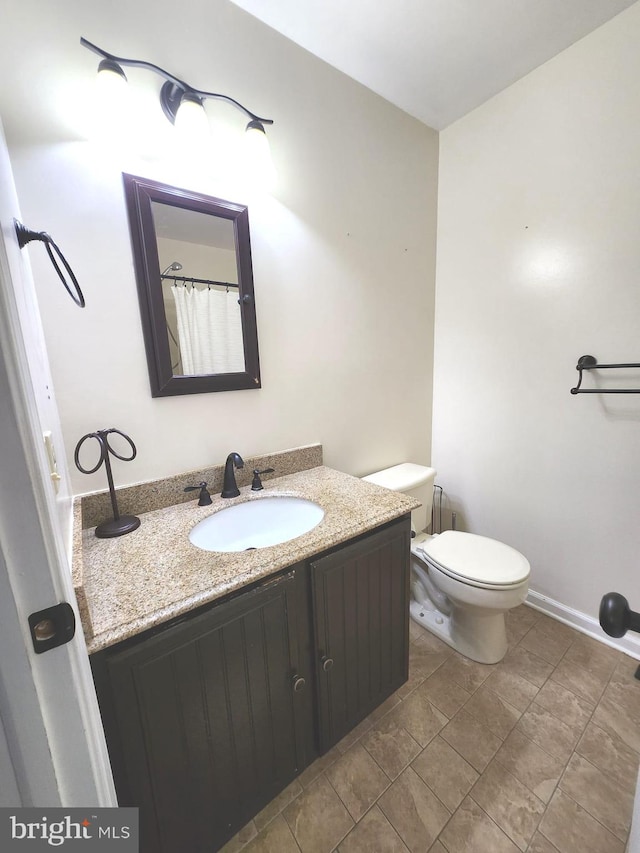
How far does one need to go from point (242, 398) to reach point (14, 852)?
3.69 feet

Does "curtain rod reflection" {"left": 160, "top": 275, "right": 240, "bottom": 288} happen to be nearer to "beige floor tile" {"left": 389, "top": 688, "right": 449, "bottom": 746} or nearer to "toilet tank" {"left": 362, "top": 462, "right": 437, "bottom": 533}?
"toilet tank" {"left": 362, "top": 462, "right": 437, "bottom": 533}

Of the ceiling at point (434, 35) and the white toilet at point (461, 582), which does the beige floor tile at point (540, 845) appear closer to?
the white toilet at point (461, 582)

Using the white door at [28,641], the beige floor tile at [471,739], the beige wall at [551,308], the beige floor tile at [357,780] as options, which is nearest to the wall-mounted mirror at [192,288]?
the white door at [28,641]

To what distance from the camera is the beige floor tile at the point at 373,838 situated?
91cm

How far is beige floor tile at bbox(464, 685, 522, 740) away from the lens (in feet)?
3.95

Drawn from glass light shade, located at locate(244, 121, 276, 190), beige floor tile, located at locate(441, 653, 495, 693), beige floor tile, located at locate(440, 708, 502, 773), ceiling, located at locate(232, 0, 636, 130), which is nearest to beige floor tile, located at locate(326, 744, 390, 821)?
beige floor tile, located at locate(440, 708, 502, 773)

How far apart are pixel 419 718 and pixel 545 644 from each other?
2.47ft

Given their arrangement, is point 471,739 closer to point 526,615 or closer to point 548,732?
point 548,732

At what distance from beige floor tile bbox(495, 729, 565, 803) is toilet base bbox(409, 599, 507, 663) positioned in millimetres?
308

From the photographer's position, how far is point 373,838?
929 mm

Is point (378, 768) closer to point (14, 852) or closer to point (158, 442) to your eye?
point (14, 852)

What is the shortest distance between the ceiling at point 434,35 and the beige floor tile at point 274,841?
2634 millimetres

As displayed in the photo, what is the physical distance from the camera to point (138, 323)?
108cm

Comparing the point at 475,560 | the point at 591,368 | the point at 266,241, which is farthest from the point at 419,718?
the point at 266,241
